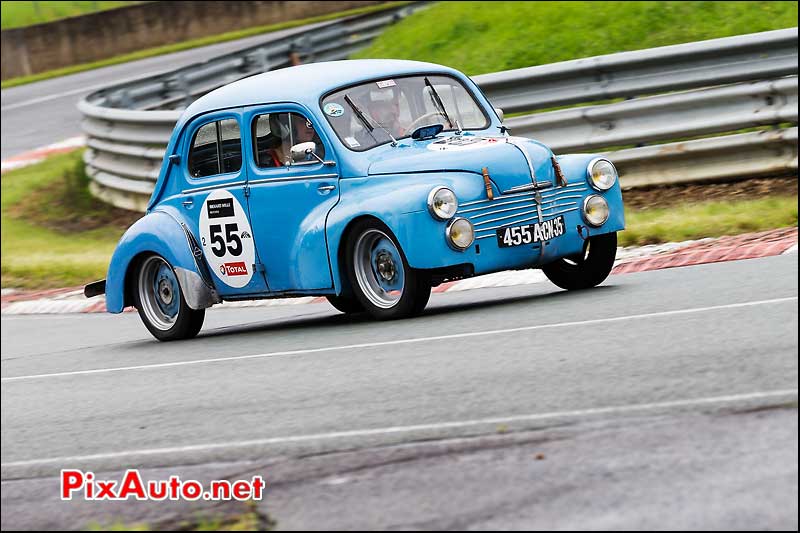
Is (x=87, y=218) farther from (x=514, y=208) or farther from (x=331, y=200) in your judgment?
Answer: (x=514, y=208)

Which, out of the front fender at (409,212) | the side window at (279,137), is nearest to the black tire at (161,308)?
the side window at (279,137)

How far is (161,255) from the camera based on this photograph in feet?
35.0

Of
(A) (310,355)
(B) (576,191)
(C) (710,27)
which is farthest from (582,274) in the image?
(C) (710,27)

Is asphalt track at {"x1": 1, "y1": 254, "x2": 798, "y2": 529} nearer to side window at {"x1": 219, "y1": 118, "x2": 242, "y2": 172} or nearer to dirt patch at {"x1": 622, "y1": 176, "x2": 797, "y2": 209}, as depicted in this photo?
side window at {"x1": 219, "y1": 118, "x2": 242, "y2": 172}

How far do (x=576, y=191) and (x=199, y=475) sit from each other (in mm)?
4273

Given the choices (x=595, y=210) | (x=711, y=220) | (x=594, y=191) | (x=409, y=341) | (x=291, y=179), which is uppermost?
(x=291, y=179)

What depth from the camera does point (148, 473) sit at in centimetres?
616

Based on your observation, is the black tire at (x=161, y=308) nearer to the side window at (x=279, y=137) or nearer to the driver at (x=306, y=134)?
the side window at (x=279, y=137)

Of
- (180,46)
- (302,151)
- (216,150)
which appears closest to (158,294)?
(216,150)

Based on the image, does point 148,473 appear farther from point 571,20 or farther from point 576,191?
point 571,20

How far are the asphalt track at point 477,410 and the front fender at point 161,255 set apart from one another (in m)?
0.37

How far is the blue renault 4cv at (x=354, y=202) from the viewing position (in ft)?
29.9

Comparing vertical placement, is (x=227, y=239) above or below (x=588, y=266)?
above

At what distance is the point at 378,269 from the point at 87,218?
10.0 metres
